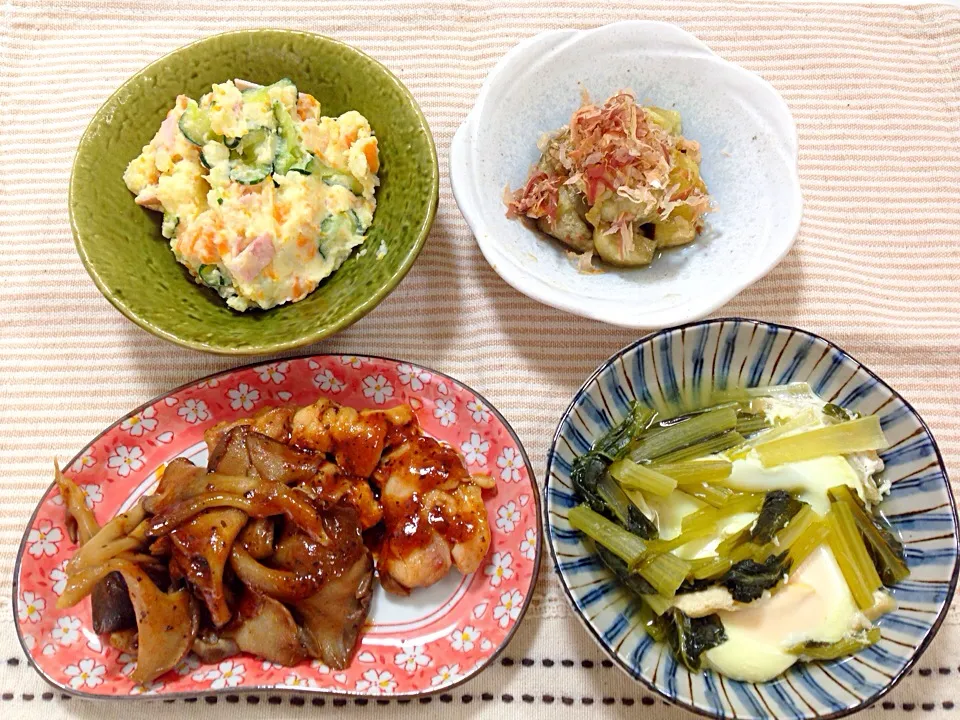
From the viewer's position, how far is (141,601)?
67.8 inches

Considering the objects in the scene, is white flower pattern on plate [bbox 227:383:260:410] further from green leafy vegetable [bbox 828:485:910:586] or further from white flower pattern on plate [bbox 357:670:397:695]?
green leafy vegetable [bbox 828:485:910:586]

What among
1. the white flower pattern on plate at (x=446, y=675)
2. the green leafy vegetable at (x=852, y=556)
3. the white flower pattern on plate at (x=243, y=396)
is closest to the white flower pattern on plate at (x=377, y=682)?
the white flower pattern on plate at (x=446, y=675)

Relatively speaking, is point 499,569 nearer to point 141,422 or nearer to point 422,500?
point 422,500

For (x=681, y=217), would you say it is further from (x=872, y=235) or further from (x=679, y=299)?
(x=872, y=235)

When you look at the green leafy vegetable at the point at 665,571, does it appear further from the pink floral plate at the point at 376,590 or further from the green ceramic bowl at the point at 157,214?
the green ceramic bowl at the point at 157,214

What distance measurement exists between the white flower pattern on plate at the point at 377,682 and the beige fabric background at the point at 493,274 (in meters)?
0.12

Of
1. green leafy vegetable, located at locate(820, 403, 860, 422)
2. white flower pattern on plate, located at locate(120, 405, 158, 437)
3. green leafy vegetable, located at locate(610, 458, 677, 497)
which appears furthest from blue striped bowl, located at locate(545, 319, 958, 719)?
white flower pattern on plate, located at locate(120, 405, 158, 437)

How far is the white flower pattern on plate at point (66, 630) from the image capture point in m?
1.88

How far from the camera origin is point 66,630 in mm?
1895

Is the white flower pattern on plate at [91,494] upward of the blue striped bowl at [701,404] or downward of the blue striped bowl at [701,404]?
downward

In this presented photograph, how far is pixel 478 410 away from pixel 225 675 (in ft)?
3.19

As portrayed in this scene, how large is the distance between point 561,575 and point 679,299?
0.81 meters

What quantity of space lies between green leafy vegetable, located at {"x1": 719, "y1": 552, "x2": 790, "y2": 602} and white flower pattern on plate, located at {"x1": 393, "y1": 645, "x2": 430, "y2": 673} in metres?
0.81

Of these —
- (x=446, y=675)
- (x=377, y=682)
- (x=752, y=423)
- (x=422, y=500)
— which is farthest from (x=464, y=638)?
(x=752, y=423)
